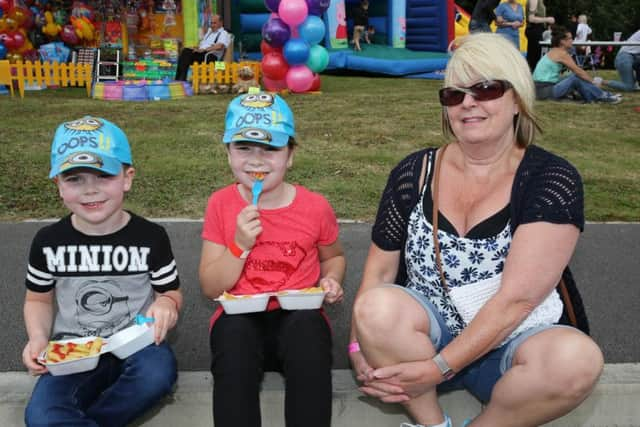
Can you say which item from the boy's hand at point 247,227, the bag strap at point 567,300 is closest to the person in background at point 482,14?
the bag strap at point 567,300

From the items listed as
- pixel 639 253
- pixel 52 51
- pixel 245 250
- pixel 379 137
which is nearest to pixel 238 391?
pixel 245 250

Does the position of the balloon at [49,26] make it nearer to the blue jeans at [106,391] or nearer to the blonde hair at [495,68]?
the blue jeans at [106,391]

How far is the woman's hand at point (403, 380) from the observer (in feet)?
6.23

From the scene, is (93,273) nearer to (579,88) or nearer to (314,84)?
(314,84)

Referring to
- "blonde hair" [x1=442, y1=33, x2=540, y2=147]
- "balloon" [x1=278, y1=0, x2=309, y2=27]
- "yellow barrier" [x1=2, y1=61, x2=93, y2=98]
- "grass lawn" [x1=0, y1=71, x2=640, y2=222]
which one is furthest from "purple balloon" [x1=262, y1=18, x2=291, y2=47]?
"blonde hair" [x1=442, y1=33, x2=540, y2=147]

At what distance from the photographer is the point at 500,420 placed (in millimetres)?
1917

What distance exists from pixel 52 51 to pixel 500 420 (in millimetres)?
13438

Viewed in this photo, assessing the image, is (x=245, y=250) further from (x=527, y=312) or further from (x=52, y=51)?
(x=52, y=51)

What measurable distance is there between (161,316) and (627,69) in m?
10.8

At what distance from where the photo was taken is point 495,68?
76.2 inches

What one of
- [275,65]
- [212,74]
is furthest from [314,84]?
[212,74]

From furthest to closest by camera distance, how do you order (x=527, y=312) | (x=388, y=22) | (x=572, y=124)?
(x=388, y=22) → (x=572, y=124) → (x=527, y=312)

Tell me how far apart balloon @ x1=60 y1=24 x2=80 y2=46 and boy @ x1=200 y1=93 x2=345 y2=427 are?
12.5 meters

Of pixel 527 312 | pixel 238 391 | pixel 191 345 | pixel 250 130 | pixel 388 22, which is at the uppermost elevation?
pixel 388 22
